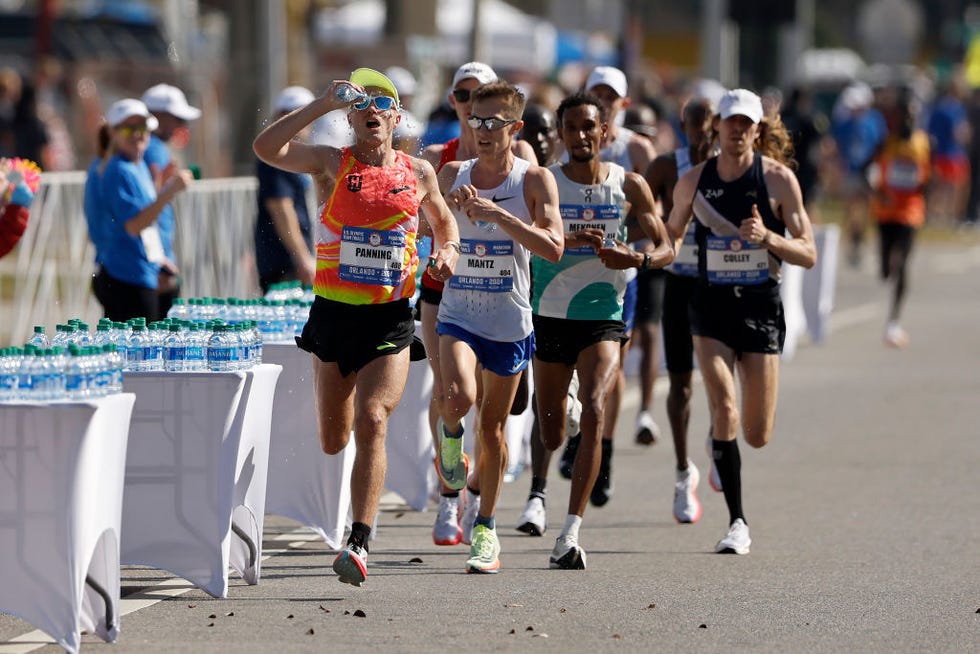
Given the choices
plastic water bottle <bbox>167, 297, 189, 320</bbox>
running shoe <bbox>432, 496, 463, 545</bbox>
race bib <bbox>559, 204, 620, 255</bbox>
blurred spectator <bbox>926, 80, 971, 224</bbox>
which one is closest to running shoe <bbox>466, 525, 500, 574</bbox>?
running shoe <bbox>432, 496, 463, 545</bbox>

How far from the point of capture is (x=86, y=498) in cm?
722

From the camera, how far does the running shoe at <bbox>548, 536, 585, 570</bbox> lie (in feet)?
30.3

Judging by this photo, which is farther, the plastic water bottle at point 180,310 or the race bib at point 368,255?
the plastic water bottle at point 180,310

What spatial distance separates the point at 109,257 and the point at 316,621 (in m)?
4.40

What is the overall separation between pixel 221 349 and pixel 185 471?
0.47m

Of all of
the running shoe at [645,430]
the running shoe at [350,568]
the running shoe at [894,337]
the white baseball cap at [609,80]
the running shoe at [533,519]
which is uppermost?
the white baseball cap at [609,80]

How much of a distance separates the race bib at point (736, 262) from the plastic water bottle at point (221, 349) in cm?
270

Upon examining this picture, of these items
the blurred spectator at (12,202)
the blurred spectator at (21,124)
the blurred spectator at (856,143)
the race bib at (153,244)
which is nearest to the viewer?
the blurred spectator at (12,202)

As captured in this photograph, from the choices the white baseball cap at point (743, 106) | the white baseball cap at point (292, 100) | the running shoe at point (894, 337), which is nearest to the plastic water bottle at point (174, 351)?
the white baseball cap at point (743, 106)

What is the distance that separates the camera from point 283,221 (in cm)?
1321

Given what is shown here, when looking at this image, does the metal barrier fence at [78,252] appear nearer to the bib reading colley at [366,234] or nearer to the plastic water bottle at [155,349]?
the bib reading colley at [366,234]

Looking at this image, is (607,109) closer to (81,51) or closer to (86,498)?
(86,498)

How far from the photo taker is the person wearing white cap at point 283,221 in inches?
512

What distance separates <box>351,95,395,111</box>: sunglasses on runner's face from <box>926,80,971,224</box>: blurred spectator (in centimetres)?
2725
